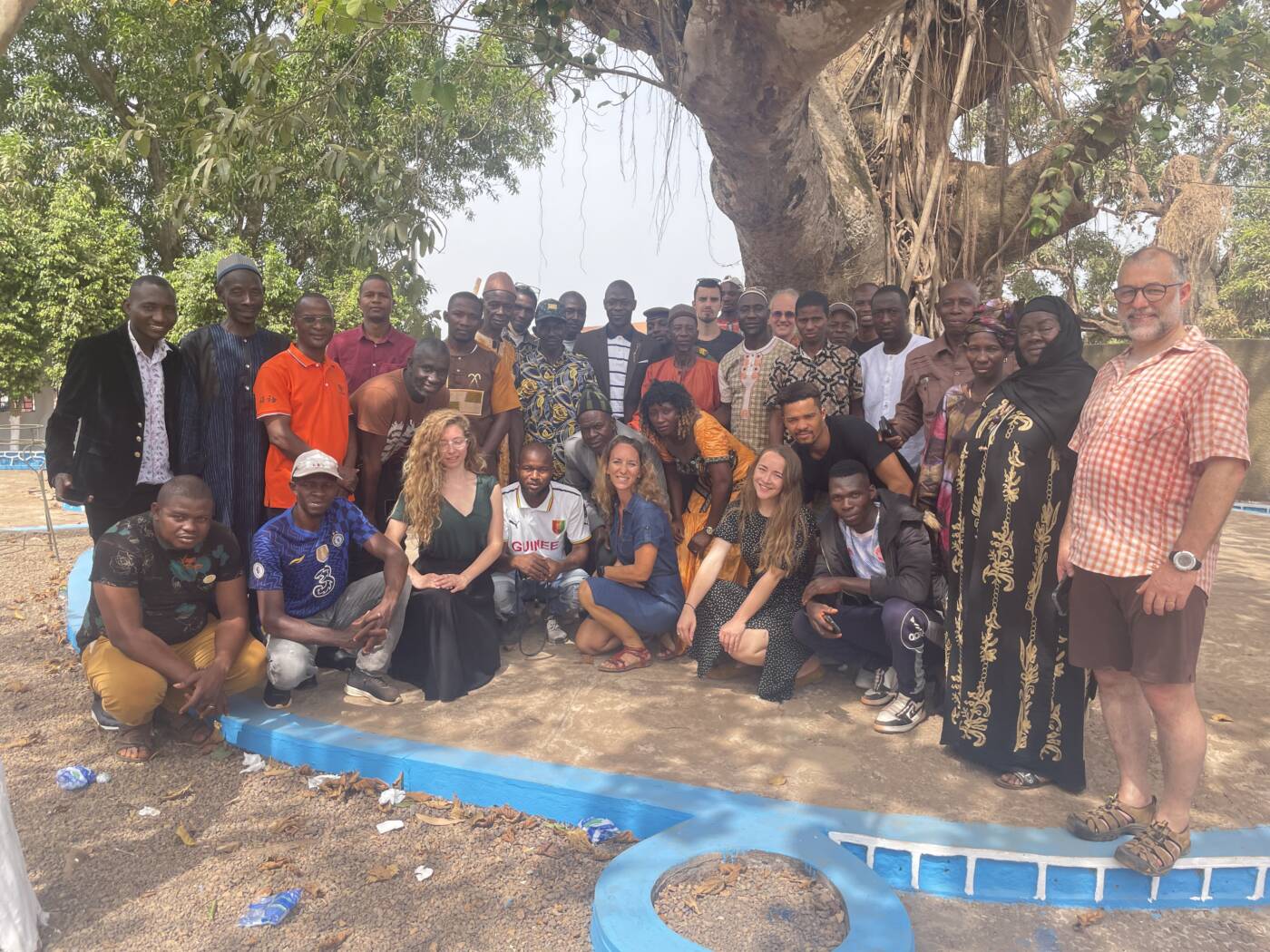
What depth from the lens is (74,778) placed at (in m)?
3.42

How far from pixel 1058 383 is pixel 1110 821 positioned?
1.56 meters

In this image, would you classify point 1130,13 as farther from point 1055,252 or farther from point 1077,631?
point 1055,252

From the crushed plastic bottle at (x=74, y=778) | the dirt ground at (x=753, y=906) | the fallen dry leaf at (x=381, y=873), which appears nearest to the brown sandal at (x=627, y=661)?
the fallen dry leaf at (x=381, y=873)

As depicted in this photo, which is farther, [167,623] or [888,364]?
[888,364]

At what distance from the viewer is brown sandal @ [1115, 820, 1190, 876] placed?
2633mm

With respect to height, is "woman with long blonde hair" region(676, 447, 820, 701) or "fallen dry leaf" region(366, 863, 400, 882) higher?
"woman with long blonde hair" region(676, 447, 820, 701)

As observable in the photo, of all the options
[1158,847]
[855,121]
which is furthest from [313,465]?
[855,121]

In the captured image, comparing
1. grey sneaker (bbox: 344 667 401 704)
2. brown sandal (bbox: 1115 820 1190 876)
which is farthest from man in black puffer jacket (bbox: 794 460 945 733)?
grey sneaker (bbox: 344 667 401 704)

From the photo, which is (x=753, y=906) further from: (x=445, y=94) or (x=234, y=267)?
A: (x=234, y=267)

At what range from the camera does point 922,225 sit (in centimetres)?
634

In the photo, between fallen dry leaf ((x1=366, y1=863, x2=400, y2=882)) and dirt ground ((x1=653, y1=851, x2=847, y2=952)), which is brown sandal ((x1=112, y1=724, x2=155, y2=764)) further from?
dirt ground ((x1=653, y1=851, x2=847, y2=952))

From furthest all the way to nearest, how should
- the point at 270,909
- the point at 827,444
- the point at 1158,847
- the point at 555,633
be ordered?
the point at 555,633 → the point at 827,444 → the point at 1158,847 → the point at 270,909

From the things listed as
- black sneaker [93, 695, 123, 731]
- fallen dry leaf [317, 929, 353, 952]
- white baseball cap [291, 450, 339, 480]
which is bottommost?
fallen dry leaf [317, 929, 353, 952]

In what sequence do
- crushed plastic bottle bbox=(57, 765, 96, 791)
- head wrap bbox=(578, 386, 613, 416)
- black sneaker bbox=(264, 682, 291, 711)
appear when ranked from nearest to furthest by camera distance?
crushed plastic bottle bbox=(57, 765, 96, 791)
black sneaker bbox=(264, 682, 291, 711)
head wrap bbox=(578, 386, 613, 416)
